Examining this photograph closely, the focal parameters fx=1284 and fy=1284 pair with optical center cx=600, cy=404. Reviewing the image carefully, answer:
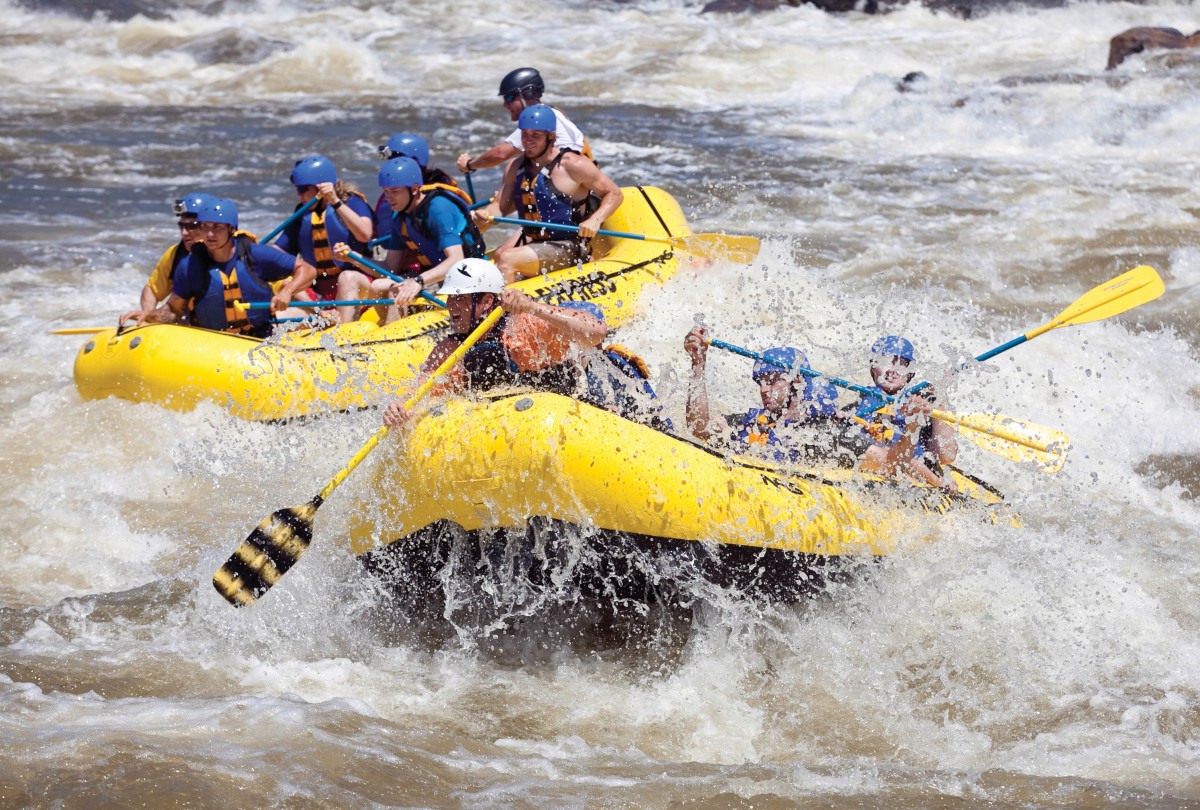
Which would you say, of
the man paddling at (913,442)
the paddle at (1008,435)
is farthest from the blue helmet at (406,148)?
the man paddling at (913,442)

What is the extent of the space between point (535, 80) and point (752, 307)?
1.93 meters

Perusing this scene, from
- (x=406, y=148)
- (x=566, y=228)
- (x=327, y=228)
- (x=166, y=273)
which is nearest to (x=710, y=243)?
(x=566, y=228)

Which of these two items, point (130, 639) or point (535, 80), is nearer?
point (130, 639)

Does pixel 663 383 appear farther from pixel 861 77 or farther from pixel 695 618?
pixel 861 77

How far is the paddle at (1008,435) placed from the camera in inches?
195

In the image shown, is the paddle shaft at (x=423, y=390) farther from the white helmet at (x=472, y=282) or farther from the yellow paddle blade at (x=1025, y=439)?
the yellow paddle blade at (x=1025, y=439)

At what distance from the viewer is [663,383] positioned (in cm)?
461

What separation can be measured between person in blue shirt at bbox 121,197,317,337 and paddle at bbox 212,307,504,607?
2292 millimetres

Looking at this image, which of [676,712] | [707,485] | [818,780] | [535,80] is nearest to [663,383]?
[707,485]

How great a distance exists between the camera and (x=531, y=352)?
4457mm

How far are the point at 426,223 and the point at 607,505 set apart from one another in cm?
300

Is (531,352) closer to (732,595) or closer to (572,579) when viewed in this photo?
(572,579)

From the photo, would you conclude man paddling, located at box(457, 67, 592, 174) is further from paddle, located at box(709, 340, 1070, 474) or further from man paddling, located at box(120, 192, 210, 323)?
paddle, located at box(709, 340, 1070, 474)

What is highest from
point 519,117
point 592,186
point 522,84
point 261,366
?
point 522,84
